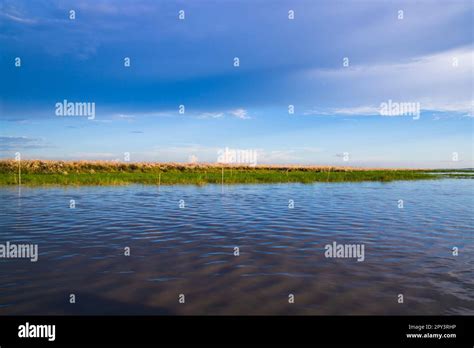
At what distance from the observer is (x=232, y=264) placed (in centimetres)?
837

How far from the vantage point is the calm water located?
612 cm

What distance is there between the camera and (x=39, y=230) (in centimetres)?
1209

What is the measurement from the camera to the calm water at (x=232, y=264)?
20.1 feet

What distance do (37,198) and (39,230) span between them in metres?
9.81
